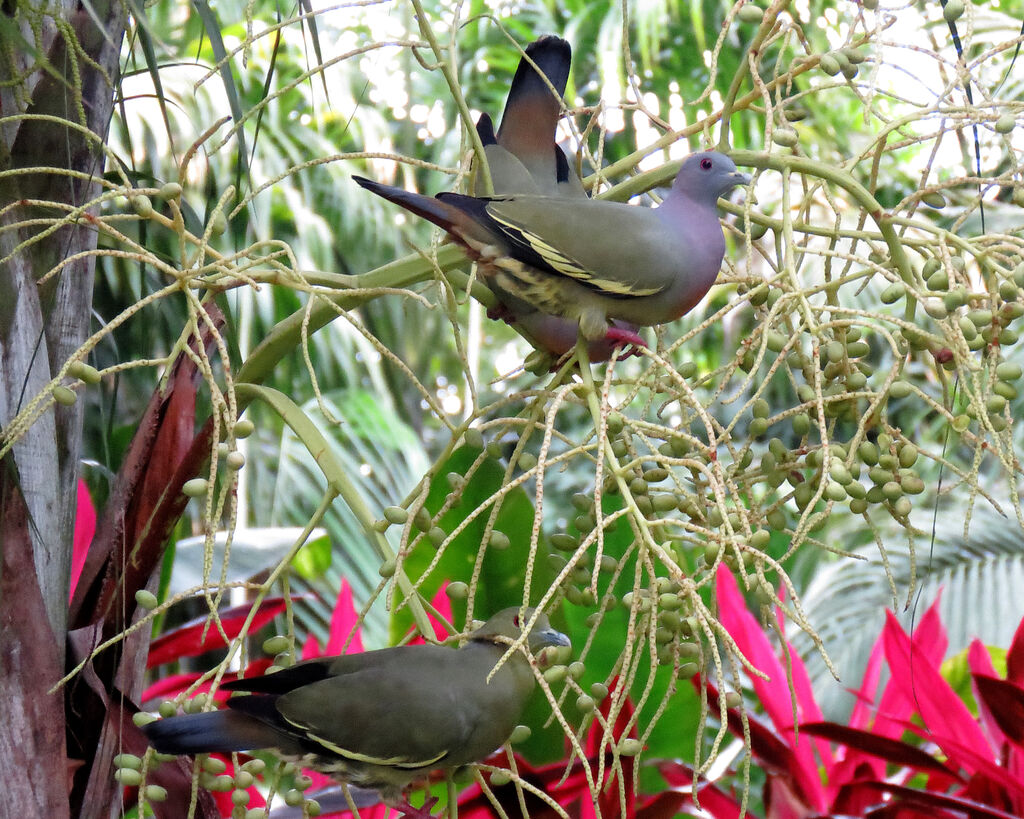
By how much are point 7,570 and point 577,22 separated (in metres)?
4.19

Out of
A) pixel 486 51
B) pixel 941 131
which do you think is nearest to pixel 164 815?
pixel 941 131

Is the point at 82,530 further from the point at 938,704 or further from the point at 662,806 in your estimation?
A: the point at 938,704

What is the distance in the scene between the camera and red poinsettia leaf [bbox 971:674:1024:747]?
79 centimetres

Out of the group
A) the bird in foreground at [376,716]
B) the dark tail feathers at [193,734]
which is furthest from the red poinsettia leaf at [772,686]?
the dark tail feathers at [193,734]

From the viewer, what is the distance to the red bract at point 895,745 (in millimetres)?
779

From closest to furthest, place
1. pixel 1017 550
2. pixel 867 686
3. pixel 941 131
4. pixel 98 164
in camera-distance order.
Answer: pixel 941 131
pixel 98 164
pixel 867 686
pixel 1017 550

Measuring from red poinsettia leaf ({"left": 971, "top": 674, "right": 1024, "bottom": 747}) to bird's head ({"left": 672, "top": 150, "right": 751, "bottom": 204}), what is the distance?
1.34ft

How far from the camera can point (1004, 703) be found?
2.61 ft

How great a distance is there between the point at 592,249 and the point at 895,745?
44cm

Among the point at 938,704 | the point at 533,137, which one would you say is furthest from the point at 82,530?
the point at 938,704

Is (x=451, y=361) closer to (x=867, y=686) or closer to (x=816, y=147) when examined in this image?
(x=816, y=147)

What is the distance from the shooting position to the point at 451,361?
4762mm

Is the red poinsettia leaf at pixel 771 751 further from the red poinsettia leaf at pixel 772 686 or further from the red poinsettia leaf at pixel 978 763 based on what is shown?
the red poinsettia leaf at pixel 978 763

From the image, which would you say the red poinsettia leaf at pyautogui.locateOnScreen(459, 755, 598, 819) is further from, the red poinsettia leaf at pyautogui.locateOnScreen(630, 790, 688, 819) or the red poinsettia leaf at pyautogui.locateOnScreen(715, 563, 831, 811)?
the red poinsettia leaf at pyautogui.locateOnScreen(715, 563, 831, 811)
